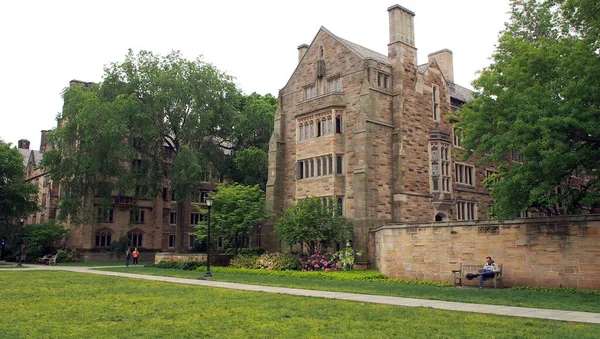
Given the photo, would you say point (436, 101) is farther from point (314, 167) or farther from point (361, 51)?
point (314, 167)

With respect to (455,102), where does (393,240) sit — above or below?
below

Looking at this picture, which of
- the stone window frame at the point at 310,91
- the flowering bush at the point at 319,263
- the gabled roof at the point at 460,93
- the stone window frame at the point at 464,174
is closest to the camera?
the flowering bush at the point at 319,263

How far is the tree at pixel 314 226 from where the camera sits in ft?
98.6

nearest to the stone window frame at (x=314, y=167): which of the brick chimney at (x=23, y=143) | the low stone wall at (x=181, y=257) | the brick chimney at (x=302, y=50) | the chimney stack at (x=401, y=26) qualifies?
the chimney stack at (x=401, y=26)

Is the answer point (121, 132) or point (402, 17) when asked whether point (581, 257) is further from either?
point (121, 132)

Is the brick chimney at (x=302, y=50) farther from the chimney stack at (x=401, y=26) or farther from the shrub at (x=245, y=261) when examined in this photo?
the shrub at (x=245, y=261)

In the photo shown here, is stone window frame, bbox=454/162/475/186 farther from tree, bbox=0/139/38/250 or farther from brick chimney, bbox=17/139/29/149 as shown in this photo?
brick chimney, bbox=17/139/29/149

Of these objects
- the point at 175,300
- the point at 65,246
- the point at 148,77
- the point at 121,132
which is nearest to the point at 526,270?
the point at 175,300

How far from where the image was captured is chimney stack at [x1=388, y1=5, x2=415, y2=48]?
115ft

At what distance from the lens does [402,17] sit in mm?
35438

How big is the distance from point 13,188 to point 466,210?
41950 millimetres

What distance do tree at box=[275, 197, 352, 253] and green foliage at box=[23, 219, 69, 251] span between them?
27887 millimetres

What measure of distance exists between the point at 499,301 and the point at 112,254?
42.4 meters

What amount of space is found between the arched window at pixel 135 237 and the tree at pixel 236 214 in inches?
732
